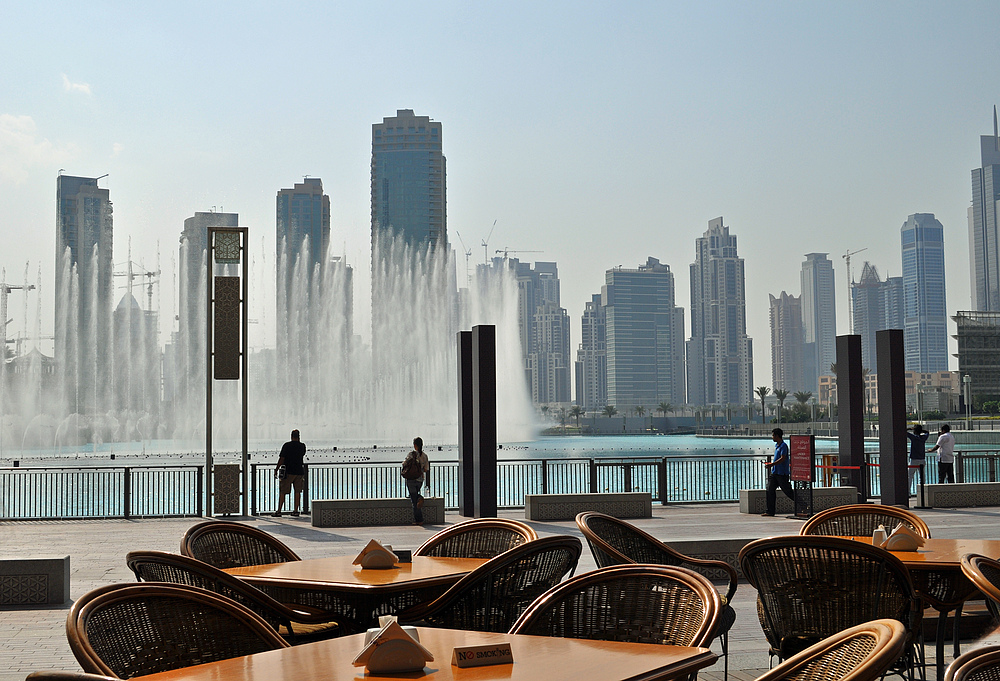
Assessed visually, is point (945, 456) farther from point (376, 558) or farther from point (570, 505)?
point (376, 558)

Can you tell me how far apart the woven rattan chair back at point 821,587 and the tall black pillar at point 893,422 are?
525 inches

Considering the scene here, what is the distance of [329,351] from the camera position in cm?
4100

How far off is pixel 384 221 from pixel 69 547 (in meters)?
168

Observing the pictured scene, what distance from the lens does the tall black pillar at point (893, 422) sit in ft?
56.5

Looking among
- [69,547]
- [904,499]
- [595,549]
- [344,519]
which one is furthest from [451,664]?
[904,499]

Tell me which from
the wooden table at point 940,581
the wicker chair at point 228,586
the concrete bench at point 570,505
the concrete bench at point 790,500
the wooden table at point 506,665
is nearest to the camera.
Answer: the wooden table at point 506,665

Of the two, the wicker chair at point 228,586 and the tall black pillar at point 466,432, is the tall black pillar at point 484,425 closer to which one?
the tall black pillar at point 466,432

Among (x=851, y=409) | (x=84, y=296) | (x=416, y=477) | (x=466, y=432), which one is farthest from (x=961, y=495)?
(x=84, y=296)

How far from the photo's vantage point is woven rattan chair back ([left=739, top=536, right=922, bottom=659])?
453 centimetres

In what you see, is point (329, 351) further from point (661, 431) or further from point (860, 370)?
point (661, 431)

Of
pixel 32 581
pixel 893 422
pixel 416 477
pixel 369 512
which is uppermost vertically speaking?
pixel 893 422

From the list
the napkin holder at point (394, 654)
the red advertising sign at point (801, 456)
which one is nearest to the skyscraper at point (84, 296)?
the red advertising sign at point (801, 456)

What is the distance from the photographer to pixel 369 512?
50.7ft

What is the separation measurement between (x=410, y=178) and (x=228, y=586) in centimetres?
17020
